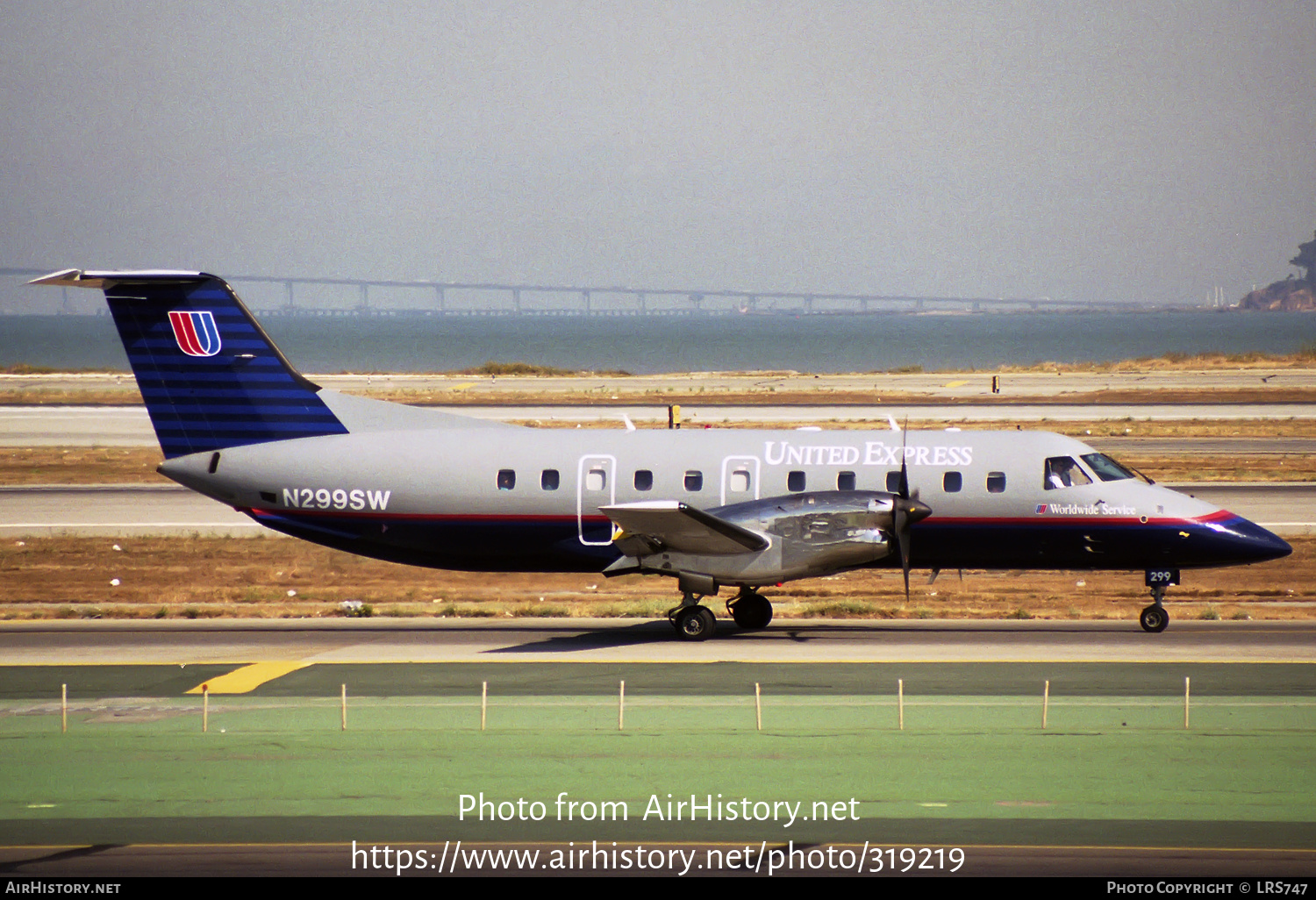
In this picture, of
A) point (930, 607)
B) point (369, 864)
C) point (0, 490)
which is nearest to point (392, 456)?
point (930, 607)

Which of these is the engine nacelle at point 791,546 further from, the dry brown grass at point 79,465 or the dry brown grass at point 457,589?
the dry brown grass at point 79,465

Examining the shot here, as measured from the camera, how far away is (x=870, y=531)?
949 inches

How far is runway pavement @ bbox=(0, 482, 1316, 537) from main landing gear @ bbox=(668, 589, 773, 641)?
732 inches

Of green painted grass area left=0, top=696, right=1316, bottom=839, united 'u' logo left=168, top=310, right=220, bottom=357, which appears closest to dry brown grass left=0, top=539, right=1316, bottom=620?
united 'u' logo left=168, top=310, right=220, bottom=357

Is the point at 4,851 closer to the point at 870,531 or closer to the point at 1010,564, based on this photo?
the point at 870,531

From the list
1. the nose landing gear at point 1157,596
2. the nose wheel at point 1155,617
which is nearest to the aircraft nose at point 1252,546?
the nose landing gear at point 1157,596

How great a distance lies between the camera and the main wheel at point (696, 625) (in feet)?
83.4

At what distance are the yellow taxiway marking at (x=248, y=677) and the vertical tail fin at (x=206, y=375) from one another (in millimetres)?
5910

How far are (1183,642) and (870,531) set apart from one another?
6583 millimetres

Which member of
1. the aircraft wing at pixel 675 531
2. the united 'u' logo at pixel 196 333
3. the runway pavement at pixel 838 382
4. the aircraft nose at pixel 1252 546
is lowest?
the aircraft nose at pixel 1252 546

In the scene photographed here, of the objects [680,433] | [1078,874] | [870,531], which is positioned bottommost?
[1078,874]

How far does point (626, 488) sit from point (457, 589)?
9520 mm

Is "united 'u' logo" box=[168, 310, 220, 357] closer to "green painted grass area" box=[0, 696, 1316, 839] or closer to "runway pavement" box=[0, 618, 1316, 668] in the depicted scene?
"runway pavement" box=[0, 618, 1316, 668]

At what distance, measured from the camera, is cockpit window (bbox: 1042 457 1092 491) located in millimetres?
25641
